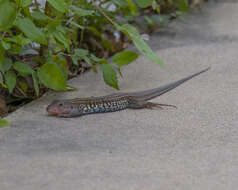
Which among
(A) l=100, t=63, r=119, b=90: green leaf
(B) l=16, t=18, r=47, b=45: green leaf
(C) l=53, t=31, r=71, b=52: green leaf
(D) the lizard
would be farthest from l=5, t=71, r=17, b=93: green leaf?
(A) l=100, t=63, r=119, b=90: green leaf

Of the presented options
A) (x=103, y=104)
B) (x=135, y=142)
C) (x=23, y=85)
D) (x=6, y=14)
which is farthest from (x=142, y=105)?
(x=6, y=14)

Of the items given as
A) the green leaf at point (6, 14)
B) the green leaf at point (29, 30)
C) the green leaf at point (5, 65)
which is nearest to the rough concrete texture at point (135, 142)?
the green leaf at point (5, 65)

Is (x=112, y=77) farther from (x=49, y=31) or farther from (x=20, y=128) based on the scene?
(x=20, y=128)

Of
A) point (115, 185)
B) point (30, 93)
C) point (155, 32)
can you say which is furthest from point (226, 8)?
point (115, 185)

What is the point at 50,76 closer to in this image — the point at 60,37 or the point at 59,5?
the point at 60,37

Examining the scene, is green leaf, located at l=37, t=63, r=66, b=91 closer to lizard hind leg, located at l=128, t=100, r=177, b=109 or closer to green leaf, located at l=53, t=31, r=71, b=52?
green leaf, located at l=53, t=31, r=71, b=52

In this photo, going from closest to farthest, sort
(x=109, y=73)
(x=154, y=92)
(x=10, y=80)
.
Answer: (x=10, y=80) < (x=109, y=73) < (x=154, y=92)
